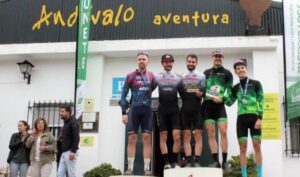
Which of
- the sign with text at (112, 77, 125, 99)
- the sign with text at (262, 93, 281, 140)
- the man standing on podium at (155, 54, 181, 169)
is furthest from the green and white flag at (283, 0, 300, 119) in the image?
the man standing on podium at (155, 54, 181, 169)

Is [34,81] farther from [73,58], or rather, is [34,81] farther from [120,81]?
[120,81]

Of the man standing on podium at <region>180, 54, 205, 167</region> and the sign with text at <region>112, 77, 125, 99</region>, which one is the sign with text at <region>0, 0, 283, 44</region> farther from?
the man standing on podium at <region>180, 54, 205, 167</region>

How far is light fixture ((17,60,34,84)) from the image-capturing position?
12398 millimetres

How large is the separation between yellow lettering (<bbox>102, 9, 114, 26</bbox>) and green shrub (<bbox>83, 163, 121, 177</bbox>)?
3793 mm

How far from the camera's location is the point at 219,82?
7.66m

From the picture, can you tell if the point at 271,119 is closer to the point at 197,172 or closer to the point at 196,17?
the point at 196,17

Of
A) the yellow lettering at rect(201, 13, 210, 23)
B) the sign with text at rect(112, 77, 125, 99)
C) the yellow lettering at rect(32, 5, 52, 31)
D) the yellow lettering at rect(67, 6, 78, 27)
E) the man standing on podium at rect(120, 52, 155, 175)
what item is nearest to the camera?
the man standing on podium at rect(120, 52, 155, 175)

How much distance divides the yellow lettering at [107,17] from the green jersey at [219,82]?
543cm

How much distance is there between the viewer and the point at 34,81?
12.6 m

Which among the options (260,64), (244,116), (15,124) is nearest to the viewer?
(244,116)

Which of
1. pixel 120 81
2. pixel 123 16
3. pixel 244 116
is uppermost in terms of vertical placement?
pixel 123 16

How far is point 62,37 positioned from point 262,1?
521 centimetres

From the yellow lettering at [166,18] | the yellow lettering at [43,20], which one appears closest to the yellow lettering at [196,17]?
the yellow lettering at [166,18]

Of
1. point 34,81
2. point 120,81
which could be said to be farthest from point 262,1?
point 34,81
